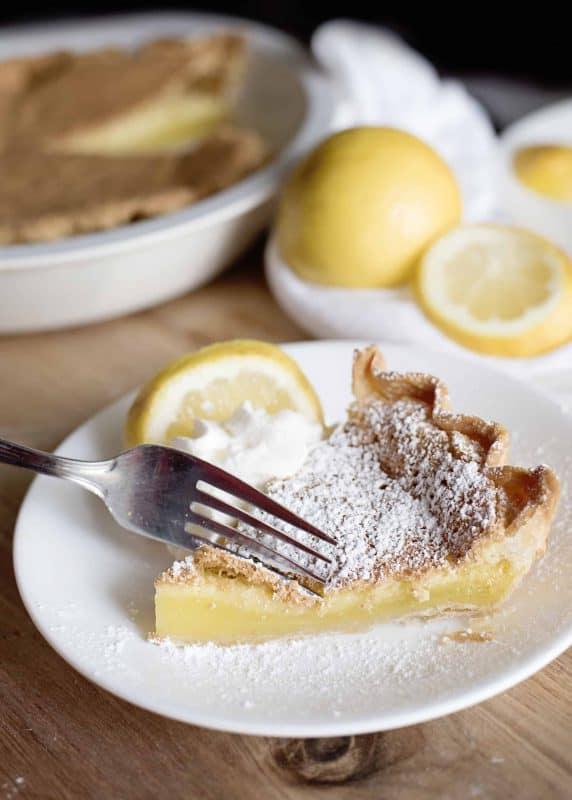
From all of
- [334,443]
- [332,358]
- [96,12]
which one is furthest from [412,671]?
[96,12]

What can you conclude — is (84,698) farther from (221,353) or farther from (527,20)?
(527,20)

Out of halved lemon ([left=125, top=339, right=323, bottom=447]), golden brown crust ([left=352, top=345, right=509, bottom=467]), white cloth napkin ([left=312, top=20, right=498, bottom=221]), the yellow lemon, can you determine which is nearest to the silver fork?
halved lemon ([left=125, top=339, right=323, bottom=447])

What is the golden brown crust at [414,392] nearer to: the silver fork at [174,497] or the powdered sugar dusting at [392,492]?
the powdered sugar dusting at [392,492]

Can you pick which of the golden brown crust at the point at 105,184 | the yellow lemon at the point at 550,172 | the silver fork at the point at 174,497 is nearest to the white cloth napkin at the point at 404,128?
the yellow lemon at the point at 550,172

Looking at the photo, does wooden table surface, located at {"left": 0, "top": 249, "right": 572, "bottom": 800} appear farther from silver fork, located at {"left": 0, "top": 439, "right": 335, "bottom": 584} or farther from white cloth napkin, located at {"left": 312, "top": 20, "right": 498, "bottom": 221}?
white cloth napkin, located at {"left": 312, "top": 20, "right": 498, "bottom": 221}

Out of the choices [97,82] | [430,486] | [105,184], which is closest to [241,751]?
[430,486]

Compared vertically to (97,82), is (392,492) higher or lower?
higher

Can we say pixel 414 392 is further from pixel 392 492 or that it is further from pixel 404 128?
pixel 404 128
